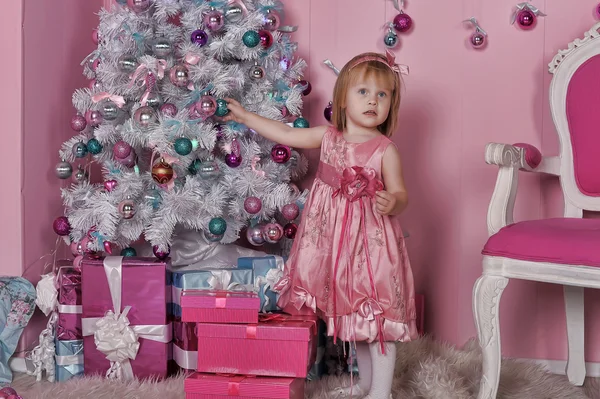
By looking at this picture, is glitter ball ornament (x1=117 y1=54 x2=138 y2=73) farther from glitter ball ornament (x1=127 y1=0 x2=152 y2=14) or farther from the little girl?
the little girl

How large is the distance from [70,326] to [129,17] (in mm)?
931

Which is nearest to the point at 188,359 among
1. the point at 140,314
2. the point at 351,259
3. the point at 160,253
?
the point at 140,314

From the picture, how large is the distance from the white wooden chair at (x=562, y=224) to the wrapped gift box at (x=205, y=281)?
0.66 metres

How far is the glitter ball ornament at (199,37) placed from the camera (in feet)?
6.86

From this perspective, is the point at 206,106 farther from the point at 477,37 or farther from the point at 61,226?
the point at 477,37

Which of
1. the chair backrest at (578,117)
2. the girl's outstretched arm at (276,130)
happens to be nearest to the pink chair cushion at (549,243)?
the chair backrest at (578,117)

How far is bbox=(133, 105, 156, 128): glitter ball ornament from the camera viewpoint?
199 cm

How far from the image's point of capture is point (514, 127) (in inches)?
94.2

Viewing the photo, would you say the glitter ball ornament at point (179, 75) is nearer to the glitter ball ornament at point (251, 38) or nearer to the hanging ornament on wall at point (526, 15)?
the glitter ball ornament at point (251, 38)

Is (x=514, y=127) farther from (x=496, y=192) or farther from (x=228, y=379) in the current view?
(x=228, y=379)

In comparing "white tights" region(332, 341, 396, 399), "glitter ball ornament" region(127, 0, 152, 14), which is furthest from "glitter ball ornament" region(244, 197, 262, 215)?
"glitter ball ornament" region(127, 0, 152, 14)

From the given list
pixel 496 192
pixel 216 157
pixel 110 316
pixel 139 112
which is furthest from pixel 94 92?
pixel 496 192

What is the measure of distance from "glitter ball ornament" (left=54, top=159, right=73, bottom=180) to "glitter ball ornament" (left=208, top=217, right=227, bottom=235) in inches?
19.5

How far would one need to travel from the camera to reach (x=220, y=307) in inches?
67.6
